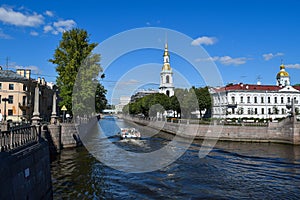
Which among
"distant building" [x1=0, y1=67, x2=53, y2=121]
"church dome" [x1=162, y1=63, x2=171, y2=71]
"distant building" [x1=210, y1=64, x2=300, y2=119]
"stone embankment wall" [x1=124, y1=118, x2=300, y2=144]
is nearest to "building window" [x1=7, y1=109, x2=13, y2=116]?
"distant building" [x1=0, y1=67, x2=53, y2=121]

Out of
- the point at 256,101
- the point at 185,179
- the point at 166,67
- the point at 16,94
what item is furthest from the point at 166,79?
the point at 185,179

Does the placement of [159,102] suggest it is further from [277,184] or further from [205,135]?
[277,184]

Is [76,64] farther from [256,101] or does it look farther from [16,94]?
[256,101]

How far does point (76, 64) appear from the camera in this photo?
3969 cm

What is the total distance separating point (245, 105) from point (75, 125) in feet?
196

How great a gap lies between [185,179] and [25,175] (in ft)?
38.1

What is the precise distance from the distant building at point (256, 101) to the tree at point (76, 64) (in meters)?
50.5

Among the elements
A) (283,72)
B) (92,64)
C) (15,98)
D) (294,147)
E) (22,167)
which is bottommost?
(294,147)

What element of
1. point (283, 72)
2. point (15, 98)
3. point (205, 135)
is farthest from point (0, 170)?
point (283, 72)

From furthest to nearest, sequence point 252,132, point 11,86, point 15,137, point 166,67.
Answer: point 166,67
point 11,86
point 252,132
point 15,137

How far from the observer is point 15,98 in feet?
178

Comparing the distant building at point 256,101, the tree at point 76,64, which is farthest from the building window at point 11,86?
the distant building at point 256,101

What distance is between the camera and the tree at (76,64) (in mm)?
38844

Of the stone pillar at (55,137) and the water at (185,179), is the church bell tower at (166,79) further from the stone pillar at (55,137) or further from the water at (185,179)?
the water at (185,179)
